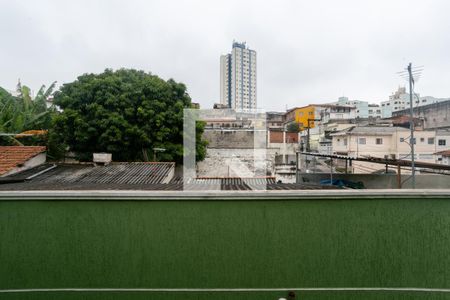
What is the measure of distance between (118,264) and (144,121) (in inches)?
362

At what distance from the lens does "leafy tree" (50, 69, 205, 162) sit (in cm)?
1032

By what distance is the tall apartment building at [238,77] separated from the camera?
2814 cm

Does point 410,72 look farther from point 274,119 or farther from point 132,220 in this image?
point 274,119

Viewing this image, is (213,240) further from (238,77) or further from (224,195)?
(238,77)

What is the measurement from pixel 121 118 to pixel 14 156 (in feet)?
14.4

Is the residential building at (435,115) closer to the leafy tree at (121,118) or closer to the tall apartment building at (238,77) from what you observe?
the tall apartment building at (238,77)

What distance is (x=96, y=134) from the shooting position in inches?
411

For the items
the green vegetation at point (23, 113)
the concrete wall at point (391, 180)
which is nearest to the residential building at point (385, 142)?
the concrete wall at point (391, 180)

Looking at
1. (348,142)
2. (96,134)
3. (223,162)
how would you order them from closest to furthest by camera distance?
(96,134) < (223,162) < (348,142)

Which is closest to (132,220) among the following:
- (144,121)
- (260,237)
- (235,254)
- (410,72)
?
(235,254)

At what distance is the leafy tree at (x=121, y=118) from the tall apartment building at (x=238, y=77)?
642 inches

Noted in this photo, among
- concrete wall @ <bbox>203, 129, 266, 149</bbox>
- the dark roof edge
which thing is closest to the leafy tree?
concrete wall @ <bbox>203, 129, 266, 149</bbox>

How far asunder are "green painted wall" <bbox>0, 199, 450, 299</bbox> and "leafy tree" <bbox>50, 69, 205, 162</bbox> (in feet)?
27.7

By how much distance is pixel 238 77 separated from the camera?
28609 mm
